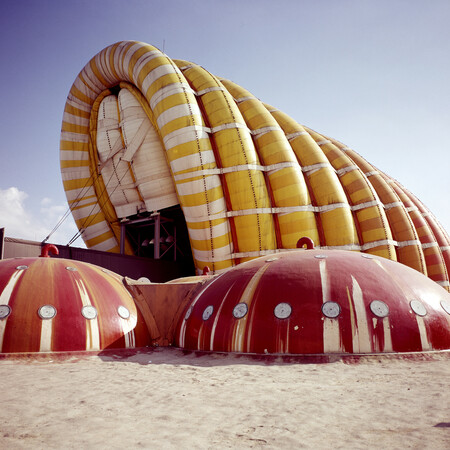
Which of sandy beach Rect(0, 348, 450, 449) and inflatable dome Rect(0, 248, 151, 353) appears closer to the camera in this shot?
sandy beach Rect(0, 348, 450, 449)

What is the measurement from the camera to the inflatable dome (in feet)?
24.3

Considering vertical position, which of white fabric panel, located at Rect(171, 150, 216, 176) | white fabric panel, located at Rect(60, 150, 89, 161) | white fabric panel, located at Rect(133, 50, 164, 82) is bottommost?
white fabric panel, located at Rect(171, 150, 216, 176)

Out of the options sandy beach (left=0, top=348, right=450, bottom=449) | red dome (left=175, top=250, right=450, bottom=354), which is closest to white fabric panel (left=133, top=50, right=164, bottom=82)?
red dome (left=175, top=250, right=450, bottom=354)

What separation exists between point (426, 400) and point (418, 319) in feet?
9.80

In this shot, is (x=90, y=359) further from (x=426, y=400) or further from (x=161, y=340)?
(x=426, y=400)

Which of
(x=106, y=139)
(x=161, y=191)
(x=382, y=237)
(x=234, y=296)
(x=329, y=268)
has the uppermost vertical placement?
(x=106, y=139)

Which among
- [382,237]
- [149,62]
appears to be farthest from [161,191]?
[382,237]

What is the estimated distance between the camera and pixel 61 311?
7.73m

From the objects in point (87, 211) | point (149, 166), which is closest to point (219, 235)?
point (149, 166)

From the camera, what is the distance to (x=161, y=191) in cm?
2009

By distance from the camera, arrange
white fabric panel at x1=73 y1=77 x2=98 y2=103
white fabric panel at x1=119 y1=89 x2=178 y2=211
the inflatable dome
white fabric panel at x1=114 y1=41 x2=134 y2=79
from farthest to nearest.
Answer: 1. white fabric panel at x1=73 y1=77 x2=98 y2=103
2. white fabric panel at x1=114 y1=41 x2=134 y2=79
3. white fabric panel at x1=119 y1=89 x2=178 y2=211
4. the inflatable dome

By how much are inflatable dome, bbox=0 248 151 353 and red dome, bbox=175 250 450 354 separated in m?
1.48

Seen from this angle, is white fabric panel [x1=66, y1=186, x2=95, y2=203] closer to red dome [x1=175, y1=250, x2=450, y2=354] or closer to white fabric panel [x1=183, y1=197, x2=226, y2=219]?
white fabric panel [x1=183, y1=197, x2=226, y2=219]

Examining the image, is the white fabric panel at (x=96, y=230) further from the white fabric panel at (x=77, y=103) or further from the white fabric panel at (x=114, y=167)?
the white fabric panel at (x=77, y=103)
